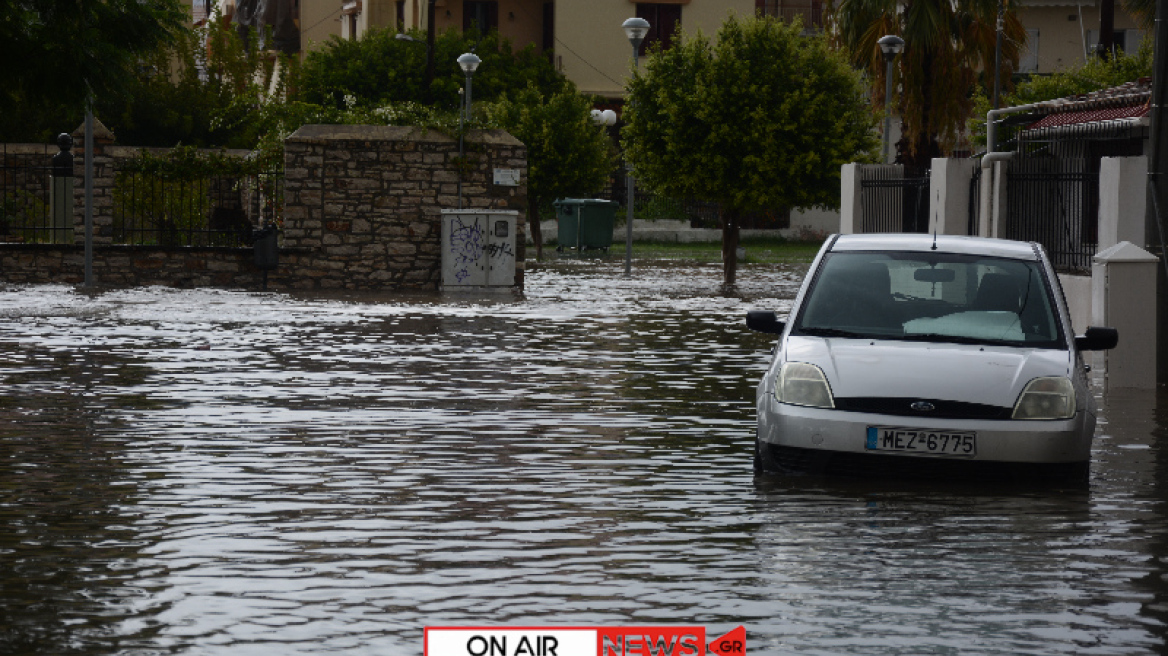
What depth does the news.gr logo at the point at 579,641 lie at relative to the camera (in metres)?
5.36

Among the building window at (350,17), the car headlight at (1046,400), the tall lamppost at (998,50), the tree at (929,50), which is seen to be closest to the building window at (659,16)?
the building window at (350,17)

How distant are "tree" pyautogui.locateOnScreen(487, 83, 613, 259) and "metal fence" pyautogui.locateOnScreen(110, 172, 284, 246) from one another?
53.1 feet

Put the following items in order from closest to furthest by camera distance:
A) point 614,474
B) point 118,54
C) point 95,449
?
point 614,474 → point 95,449 → point 118,54

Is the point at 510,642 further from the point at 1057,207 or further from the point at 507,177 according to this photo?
the point at 507,177

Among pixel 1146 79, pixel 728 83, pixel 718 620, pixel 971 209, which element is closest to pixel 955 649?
pixel 718 620

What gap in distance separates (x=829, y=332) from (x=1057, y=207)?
11183 millimetres

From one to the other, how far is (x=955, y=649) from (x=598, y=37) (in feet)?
194

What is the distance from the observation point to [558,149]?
47.5 m

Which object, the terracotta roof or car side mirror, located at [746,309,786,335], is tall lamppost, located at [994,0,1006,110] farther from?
car side mirror, located at [746,309,786,335]

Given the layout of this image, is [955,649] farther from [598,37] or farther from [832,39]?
[598,37]

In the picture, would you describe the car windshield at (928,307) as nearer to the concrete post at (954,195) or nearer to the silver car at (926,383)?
the silver car at (926,383)

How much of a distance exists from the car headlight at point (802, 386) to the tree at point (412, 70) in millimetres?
50709

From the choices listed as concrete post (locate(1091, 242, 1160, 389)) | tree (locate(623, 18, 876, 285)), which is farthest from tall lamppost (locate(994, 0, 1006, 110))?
concrete post (locate(1091, 242, 1160, 389))

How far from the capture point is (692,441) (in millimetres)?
11422
